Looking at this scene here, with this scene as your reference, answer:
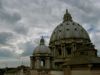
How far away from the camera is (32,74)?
5706cm

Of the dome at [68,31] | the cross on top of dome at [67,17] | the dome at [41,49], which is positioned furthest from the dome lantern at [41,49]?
the cross on top of dome at [67,17]

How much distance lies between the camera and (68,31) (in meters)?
72.0

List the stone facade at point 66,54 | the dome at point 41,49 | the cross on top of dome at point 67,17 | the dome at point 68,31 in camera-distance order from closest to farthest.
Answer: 1. the stone facade at point 66,54
2. the dome at point 41,49
3. the dome at point 68,31
4. the cross on top of dome at point 67,17

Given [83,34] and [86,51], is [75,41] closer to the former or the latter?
[83,34]

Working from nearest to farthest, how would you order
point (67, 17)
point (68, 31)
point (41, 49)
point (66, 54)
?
point (41, 49), point (66, 54), point (68, 31), point (67, 17)

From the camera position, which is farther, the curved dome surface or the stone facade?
the curved dome surface

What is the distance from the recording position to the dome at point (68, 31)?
232 ft

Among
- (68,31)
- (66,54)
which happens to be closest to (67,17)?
(68,31)

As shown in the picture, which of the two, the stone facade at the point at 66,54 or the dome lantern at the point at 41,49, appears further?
the dome lantern at the point at 41,49

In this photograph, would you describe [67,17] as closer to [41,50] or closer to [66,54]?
[66,54]

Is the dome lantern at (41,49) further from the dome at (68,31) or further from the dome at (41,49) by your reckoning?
the dome at (68,31)

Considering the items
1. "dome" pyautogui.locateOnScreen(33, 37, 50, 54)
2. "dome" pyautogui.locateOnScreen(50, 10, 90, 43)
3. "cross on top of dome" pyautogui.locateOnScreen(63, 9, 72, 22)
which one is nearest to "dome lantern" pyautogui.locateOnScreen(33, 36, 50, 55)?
"dome" pyautogui.locateOnScreen(33, 37, 50, 54)

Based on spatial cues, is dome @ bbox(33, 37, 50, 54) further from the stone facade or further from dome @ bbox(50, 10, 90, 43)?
dome @ bbox(50, 10, 90, 43)

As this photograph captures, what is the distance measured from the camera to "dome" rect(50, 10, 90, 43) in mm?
70688
